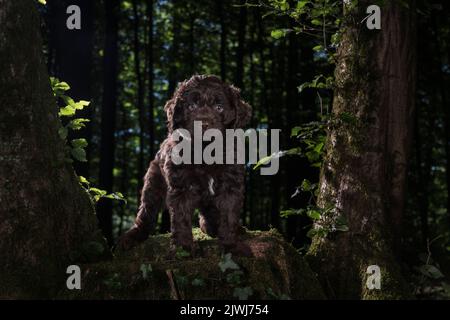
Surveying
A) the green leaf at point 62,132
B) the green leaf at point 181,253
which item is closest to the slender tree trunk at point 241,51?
the green leaf at point 62,132

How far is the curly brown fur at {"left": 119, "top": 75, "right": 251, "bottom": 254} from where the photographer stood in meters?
5.16

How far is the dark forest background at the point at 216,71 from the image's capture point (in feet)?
44.4

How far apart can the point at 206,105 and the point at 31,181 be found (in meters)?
2.01

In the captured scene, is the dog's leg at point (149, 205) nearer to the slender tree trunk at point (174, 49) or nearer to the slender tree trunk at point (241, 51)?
the slender tree trunk at point (241, 51)

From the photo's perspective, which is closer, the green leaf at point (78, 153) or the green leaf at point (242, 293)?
the green leaf at point (242, 293)

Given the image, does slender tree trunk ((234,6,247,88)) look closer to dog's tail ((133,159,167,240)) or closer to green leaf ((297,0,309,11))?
green leaf ((297,0,309,11))

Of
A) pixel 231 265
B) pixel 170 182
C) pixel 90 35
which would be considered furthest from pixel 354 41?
pixel 90 35

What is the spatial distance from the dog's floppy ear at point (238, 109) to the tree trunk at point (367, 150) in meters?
1.22

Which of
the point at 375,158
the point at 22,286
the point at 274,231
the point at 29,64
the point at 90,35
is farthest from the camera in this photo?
the point at 90,35

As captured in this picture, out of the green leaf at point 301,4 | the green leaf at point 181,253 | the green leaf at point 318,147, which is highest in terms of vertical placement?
the green leaf at point 301,4

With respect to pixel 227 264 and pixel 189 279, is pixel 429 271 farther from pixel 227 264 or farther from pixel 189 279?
pixel 189 279
